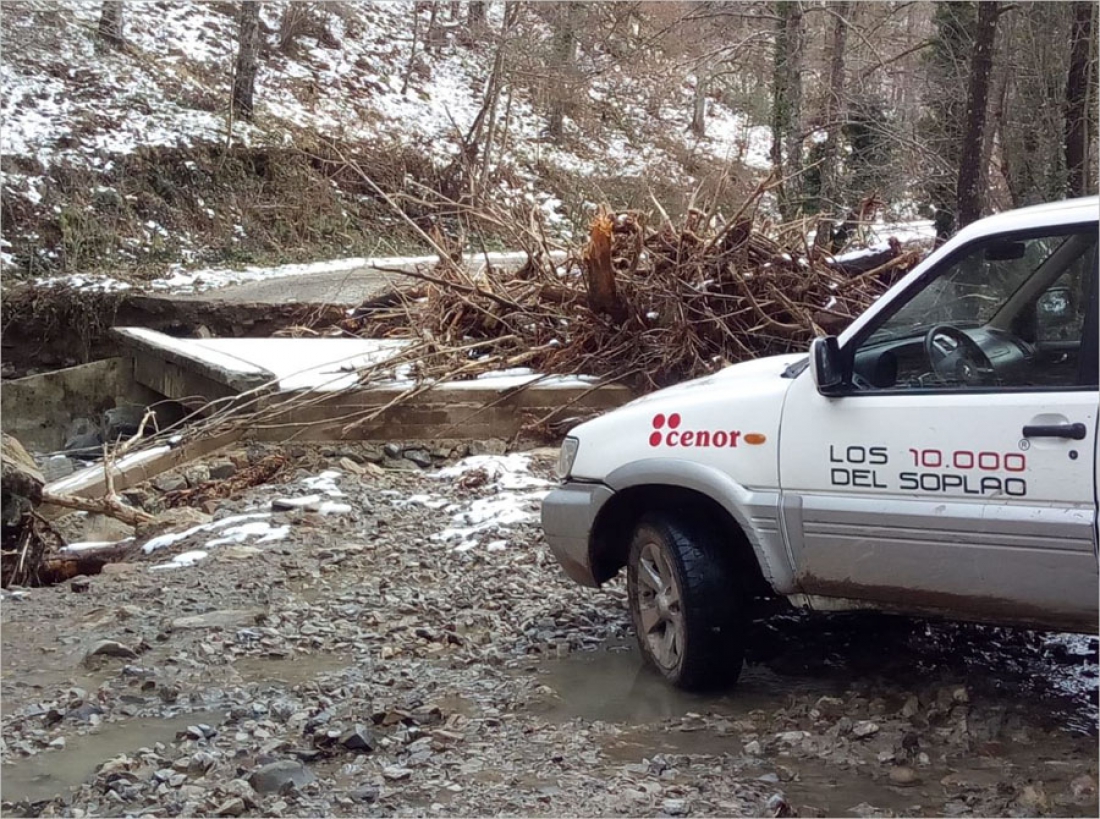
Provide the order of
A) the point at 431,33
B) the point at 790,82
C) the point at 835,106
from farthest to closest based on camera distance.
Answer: the point at 431,33, the point at 790,82, the point at 835,106

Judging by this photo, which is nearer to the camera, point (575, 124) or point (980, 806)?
point (980, 806)

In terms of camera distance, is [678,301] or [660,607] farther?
[678,301]

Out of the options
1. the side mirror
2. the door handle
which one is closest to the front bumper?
the side mirror

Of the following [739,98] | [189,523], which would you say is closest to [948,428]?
[189,523]

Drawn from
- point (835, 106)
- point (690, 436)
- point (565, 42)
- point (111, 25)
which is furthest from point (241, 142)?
point (690, 436)

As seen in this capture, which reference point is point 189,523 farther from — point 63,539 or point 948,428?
point 948,428

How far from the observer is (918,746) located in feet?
13.3

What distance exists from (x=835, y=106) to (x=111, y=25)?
1603 cm

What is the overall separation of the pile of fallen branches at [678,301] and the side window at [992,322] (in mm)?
5412

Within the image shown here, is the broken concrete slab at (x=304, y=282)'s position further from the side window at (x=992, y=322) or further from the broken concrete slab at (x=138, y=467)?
the side window at (x=992, y=322)

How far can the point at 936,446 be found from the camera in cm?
385

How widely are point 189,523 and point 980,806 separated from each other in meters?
5.98

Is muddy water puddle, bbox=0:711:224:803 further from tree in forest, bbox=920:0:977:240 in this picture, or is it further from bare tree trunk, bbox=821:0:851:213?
bare tree trunk, bbox=821:0:851:213

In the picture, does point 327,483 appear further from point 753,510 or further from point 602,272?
point 753,510
